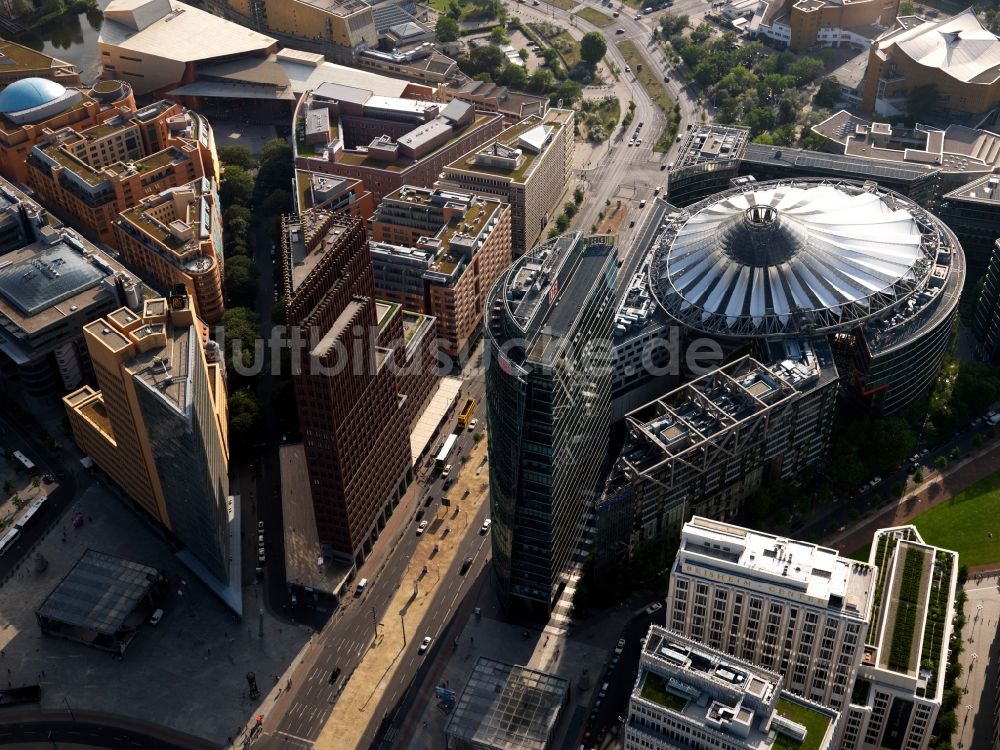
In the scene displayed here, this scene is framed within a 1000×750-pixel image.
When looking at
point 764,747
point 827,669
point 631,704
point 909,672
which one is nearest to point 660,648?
→ point 631,704

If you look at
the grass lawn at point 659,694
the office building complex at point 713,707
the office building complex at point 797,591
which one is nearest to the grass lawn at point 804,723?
the office building complex at point 713,707

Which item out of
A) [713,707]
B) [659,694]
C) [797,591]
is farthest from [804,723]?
[797,591]

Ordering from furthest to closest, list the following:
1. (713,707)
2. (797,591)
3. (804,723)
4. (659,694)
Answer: (797,591)
(659,694)
(804,723)
(713,707)

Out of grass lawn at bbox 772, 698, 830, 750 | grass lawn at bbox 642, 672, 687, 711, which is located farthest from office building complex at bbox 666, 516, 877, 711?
grass lawn at bbox 642, 672, 687, 711

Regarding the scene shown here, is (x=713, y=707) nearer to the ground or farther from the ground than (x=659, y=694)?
farther from the ground

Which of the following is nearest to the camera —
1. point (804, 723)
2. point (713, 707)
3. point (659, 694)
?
point (713, 707)

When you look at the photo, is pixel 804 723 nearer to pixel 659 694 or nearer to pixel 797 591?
pixel 659 694

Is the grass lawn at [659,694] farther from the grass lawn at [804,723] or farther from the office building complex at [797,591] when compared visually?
the office building complex at [797,591]

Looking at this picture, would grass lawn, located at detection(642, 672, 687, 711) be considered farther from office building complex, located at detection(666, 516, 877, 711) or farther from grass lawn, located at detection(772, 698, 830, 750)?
office building complex, located at detection(666, 516, 877, 711)
